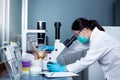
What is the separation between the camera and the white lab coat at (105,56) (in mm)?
1928

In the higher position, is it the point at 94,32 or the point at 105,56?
the point at 94,32

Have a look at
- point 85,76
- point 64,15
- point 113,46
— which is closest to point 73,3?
point 64,15

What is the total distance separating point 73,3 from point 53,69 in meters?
1.89

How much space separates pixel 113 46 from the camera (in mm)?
1967

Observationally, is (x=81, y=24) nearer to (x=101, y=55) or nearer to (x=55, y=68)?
(x=101, y=55)

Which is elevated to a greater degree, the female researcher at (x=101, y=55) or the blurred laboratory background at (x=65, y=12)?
the blurred laboratory background at (x=65, y=12)

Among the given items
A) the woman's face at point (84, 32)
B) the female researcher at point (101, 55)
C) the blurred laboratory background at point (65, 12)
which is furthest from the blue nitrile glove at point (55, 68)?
the blurred laboratory background at point (65, 12)

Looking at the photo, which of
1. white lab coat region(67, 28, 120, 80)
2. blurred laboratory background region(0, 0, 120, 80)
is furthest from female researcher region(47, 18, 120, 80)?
blurred laboratory background region(0, 0, 120, 80)

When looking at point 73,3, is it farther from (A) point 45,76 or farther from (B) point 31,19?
(A) point 45,76

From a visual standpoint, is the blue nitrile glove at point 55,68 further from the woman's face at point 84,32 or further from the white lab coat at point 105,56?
→ the woman's face at point 84,32

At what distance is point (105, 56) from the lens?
77.7 inches

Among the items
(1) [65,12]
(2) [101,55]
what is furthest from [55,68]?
(1) [65,12]

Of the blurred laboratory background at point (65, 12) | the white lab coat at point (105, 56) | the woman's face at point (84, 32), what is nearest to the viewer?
the white lab coat at point (105, 56)

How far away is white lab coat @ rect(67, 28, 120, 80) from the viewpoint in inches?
75.9
